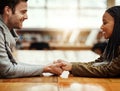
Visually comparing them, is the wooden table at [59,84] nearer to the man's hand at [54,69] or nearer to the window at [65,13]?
the man's hand at [54,69]

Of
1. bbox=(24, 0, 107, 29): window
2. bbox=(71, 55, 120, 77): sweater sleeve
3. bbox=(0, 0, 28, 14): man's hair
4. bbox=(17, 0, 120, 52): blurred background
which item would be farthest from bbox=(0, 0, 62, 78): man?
bbox=(24, 0, 107, 29): window

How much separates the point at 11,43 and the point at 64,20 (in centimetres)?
594

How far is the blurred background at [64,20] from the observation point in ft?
26.5

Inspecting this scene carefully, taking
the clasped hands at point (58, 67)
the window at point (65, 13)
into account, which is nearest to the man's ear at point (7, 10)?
the clasped hands at point (58, 67)

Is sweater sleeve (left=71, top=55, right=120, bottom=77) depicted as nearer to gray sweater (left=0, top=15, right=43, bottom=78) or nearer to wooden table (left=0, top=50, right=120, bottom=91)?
wooden table (left=0, top=50, right=120, bottom=91)

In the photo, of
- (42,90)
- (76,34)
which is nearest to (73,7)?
(76,34)

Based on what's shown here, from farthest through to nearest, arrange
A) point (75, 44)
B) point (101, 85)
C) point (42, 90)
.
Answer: point (75, 44)
point (101, 85)
point (42, 90)

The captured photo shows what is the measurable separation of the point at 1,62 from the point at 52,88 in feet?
1.45

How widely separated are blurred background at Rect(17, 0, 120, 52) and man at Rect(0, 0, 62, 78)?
562cm

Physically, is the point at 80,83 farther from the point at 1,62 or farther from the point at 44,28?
the point at 44,28

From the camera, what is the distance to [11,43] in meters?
2.28

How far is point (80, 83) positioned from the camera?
6.69 ft

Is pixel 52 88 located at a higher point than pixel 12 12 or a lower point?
lower

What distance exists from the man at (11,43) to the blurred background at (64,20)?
562 centimetres
